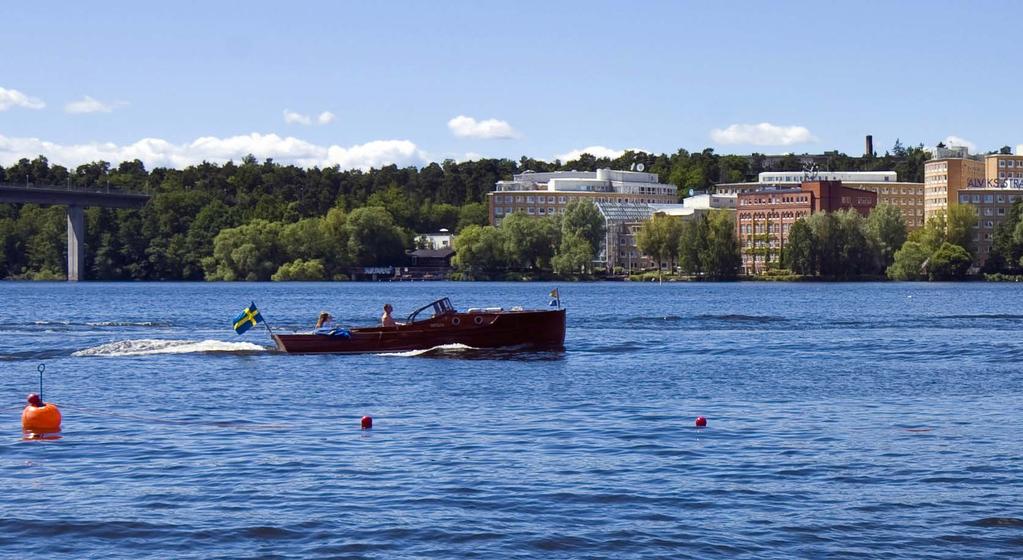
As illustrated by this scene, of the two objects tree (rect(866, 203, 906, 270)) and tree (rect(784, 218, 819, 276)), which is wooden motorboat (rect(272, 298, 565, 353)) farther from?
tree (rect(866, 203, 906, 270))

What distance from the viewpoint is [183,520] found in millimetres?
24453

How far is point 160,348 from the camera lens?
2421 inches

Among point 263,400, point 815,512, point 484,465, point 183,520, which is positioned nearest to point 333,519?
point 183,520

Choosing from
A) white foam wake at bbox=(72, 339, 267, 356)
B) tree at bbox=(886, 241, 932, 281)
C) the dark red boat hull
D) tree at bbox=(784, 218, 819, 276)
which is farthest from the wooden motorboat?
tree at bbox=(886, 241, 932, 281)

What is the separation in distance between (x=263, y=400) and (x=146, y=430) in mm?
7037

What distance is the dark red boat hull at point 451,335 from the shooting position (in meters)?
57.4

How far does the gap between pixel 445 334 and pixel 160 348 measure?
41.2ft

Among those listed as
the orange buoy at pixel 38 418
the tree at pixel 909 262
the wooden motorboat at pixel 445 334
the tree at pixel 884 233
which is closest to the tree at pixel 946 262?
the tree at pixel 909 262

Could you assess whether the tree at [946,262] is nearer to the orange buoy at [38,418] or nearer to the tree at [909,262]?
the tree at [909,262]

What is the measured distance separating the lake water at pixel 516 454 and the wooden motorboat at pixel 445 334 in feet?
1.99

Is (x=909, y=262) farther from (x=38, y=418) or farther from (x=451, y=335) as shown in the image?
(x=38, y=418)

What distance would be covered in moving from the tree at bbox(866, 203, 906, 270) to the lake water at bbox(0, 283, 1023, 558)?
137584 millimetres

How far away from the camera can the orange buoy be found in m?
34.5

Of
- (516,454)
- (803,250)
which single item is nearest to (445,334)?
(516,454)
